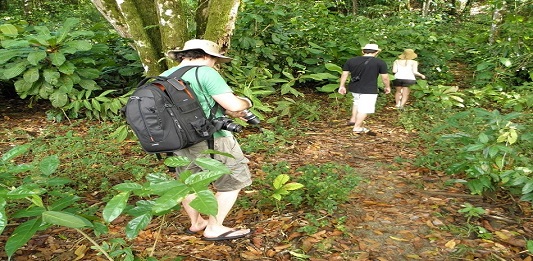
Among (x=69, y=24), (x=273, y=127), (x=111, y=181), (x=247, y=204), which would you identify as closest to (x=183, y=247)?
(x=247, y=204)

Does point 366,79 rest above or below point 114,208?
below

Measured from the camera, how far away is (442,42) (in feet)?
33.0

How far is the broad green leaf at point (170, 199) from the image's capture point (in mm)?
1731

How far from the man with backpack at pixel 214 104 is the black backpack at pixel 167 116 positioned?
0.10 metres

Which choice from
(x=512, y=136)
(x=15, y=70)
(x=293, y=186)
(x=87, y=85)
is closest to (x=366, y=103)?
(x=512, y=136)

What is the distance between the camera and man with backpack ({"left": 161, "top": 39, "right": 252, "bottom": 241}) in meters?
3.11

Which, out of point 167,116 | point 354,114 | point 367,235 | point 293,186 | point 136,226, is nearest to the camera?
point 136,226

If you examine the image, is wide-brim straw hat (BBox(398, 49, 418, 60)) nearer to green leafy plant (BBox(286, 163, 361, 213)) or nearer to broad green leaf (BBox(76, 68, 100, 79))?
green leafy plant (BBox(286, 163, 361, 213))

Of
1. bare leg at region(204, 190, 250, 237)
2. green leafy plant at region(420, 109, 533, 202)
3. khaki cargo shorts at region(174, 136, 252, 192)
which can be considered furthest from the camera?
green leafy plant at region(420, 109, 533, 202)

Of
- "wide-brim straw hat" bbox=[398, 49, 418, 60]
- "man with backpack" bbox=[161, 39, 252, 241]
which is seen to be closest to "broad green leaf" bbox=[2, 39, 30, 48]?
"man with backpack" bbox=[161, 39, 252, 241]

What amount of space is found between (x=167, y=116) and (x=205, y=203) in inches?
51.1

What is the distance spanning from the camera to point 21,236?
2.03m

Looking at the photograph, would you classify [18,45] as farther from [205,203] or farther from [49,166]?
[205,203]

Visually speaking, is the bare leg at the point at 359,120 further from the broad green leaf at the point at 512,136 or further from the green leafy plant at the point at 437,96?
the broad green leaf at the point at 512,136
